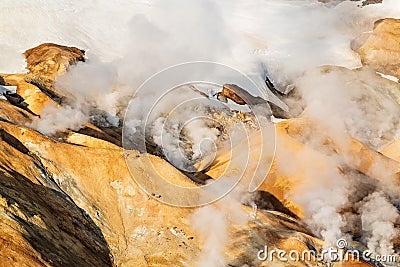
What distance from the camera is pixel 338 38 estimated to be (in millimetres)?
57812

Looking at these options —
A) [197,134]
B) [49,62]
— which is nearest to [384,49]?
[197,134]

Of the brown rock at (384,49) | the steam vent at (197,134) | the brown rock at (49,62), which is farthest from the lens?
the brown rock at (384,49)

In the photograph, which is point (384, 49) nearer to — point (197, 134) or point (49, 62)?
point (197, 134)

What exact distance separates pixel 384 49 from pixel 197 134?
30.1 m

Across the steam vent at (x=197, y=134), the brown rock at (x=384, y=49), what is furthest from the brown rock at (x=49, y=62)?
the brown rock at (x=384, y=49)

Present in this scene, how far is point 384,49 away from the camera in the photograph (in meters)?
52.8

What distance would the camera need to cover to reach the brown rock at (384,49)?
169ft

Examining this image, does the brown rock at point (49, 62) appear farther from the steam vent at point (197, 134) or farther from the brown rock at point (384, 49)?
the brown rock at point (384, 49)

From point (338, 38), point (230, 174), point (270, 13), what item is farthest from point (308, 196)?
point (270, 13)

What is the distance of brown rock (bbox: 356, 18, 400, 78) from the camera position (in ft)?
169

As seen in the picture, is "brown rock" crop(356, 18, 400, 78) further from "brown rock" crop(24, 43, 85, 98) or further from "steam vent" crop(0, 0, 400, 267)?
"brown rock" crop(24, 43, 85, 98)

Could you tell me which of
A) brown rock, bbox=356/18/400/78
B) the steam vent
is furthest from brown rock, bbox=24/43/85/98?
brown rock, bbox=356/18/400/78

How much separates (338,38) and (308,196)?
3745 centimetres

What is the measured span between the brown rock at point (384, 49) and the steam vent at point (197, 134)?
0.19m
